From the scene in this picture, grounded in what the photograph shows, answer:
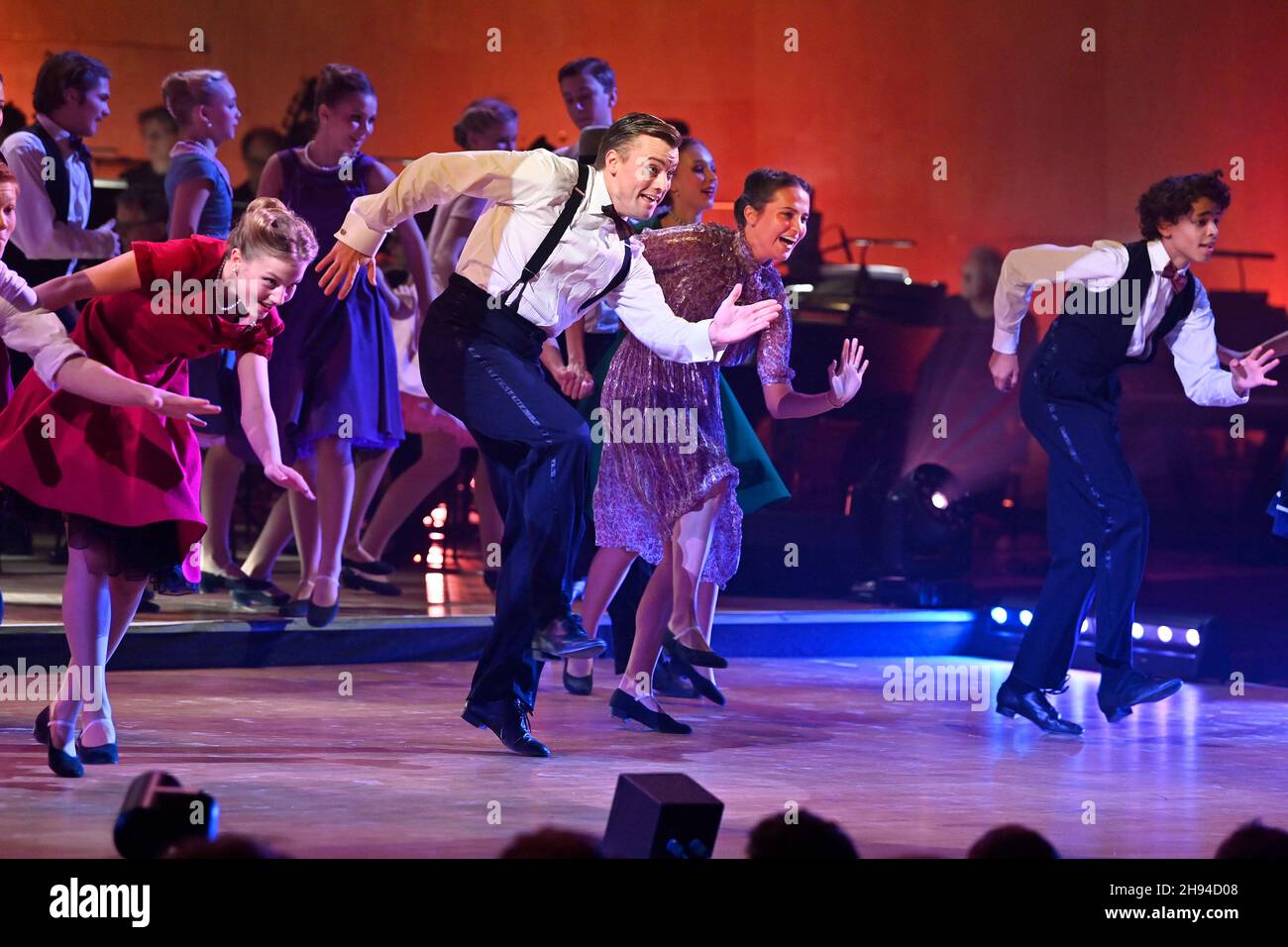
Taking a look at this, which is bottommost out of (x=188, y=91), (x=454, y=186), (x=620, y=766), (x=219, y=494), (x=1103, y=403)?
(x=620, y=766)

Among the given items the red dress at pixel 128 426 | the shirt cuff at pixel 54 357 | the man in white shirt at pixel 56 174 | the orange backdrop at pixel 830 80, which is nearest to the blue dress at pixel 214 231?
the man in white shirt at pixel 56 174

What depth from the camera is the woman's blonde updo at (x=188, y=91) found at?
495 cm

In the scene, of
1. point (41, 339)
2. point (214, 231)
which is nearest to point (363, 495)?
point (214, 231)

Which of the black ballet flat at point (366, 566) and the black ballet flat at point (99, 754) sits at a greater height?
the black ballet flat at point (99, 754)

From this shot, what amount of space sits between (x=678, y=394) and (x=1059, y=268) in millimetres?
974

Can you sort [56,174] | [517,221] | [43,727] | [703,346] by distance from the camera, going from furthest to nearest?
[56,174] → [703,346] → [517,221] → [43,727]

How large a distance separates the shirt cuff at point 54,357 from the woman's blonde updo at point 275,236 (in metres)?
0.38

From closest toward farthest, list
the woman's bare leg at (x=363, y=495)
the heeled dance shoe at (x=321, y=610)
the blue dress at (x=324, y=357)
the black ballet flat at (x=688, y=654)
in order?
the black ballet flat at (x=688, y=654), the heeled dance shoe at (x=321, y=610), the blue dress at (x=324, y=357), the woman's bare leg at (x=363, y=495)

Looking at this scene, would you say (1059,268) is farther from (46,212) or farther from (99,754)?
(46,212)

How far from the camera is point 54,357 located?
3.13 metres

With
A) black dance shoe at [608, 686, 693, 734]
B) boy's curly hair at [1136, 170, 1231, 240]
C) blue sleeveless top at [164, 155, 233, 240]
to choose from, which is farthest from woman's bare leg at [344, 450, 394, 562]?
boy's curly hair at [1136, 170, 1231, 240]

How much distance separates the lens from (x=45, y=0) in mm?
8344

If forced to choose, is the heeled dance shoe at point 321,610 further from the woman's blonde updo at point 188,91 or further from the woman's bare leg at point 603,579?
the woman's blonde updo at point 188,91
